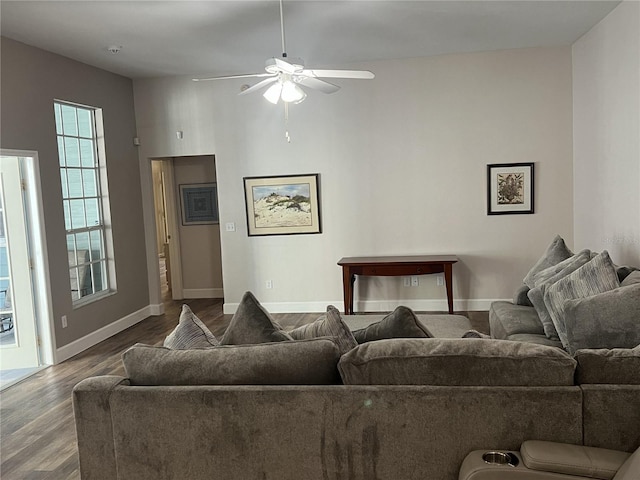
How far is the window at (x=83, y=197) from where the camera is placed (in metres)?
5.66

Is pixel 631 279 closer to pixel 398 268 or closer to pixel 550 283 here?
pixel 550 283

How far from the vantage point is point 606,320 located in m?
2.82

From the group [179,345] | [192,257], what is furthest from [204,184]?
[179,345]

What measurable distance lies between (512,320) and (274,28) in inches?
121

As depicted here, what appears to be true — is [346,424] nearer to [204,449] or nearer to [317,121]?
[204,449]

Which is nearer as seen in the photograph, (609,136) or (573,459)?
(573,459)

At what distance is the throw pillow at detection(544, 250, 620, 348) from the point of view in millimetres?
3332

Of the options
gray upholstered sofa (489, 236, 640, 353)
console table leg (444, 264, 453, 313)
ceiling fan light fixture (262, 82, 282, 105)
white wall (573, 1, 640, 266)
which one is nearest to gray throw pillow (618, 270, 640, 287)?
gray upholstered sofa (489, 236, 640, 353)

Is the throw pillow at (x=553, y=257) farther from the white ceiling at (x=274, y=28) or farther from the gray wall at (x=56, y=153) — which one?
the gray wall at (x=56, y=153)

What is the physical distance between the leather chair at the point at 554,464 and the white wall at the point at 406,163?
4.75 meters

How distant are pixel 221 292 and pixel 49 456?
484 centimetres

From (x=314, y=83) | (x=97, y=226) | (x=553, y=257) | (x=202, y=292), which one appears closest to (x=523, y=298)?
(x=553, y=257)

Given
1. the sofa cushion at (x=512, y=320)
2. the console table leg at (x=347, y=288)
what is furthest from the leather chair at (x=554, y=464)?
the console table leg at (x=347, y=288)

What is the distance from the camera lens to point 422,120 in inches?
251
